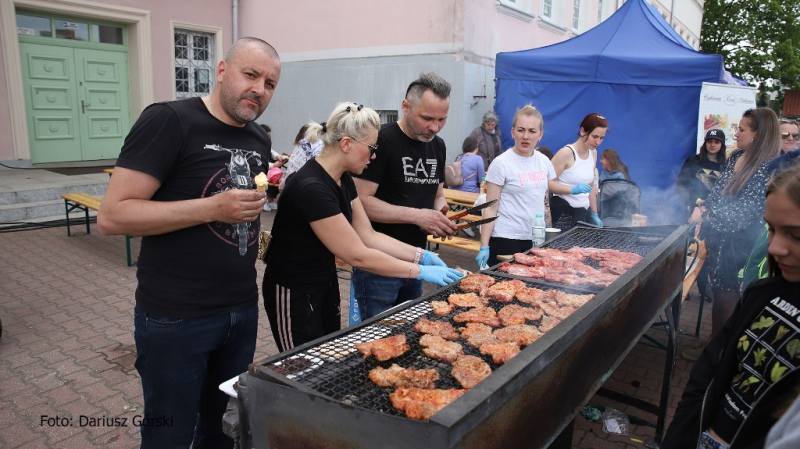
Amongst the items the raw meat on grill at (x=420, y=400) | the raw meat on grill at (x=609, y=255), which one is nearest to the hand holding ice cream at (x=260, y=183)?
the raw meat on grill at (x=420, y=400)

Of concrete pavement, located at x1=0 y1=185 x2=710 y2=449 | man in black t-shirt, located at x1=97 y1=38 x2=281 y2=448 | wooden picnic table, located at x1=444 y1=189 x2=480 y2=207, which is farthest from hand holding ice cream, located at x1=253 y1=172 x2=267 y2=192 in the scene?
wooden picnic table, located at x1=444 y1=189 x2=480 y2=207

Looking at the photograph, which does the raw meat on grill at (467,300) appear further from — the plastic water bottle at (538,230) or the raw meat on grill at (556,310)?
the plastic water bottle at (538,230)

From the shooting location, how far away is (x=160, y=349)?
2.16 meters

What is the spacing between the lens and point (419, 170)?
357 centimetres

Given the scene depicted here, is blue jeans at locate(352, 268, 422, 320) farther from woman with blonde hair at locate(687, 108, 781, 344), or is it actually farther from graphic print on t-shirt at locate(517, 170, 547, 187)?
woman with blonde hair at locate(687, 108, 781, 344)

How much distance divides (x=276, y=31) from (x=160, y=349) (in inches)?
548

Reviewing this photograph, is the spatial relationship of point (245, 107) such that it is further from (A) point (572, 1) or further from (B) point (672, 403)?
(A) point (572, 1)

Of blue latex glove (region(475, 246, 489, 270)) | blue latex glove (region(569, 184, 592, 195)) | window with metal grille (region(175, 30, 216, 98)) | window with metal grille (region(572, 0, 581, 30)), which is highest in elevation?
window with metal grille (region(572, 0, 581, 30))

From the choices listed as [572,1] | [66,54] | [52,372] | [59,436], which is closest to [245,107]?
[59,436]

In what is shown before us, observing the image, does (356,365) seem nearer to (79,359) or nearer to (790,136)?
(79,359)

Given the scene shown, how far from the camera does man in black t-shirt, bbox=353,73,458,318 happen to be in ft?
11.0

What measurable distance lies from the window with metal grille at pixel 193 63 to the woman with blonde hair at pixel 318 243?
37.0 feet

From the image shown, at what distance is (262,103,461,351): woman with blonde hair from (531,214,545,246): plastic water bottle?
1914 mm

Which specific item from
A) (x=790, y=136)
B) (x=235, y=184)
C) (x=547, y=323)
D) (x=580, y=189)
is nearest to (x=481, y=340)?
(x=547, y=323)
